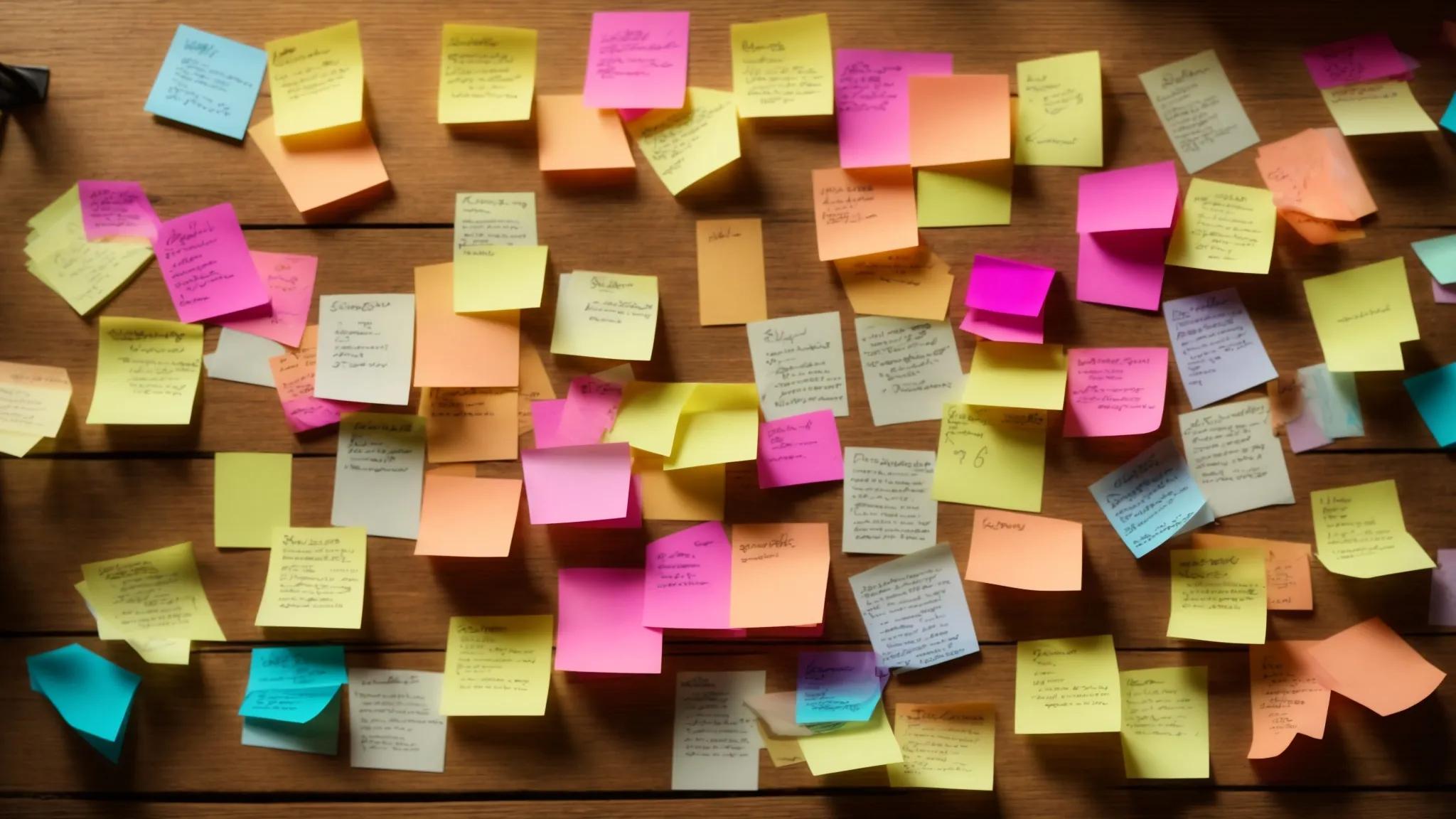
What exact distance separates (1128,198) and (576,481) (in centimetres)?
74

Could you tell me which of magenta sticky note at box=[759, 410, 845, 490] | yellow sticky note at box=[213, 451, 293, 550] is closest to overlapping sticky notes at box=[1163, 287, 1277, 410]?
magenta sticky note at box=[759, 410, 845, 490]

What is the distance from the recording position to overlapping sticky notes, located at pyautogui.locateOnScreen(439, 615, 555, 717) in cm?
122

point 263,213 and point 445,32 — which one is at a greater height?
point 445,32

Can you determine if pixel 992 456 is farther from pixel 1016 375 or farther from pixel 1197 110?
pixel 1197 110

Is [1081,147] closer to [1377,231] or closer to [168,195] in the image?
[1377,231]

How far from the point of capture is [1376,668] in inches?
48.7

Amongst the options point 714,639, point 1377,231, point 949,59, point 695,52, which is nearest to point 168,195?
point 695,52

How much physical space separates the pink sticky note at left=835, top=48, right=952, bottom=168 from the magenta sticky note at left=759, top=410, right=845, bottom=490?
0.31 metres

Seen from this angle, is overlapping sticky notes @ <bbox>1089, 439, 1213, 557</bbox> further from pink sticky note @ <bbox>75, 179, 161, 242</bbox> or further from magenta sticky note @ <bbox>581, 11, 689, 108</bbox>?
pink sticky note @ <bbox>75, 179, 161, 242</bbox>

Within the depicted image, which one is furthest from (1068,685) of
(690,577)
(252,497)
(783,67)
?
(252,497)

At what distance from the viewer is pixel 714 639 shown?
4.05 ft

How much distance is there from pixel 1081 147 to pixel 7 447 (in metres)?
1.33

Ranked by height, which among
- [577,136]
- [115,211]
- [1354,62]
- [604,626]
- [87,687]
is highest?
[1354,62]

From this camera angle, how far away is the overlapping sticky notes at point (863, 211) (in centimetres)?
122
